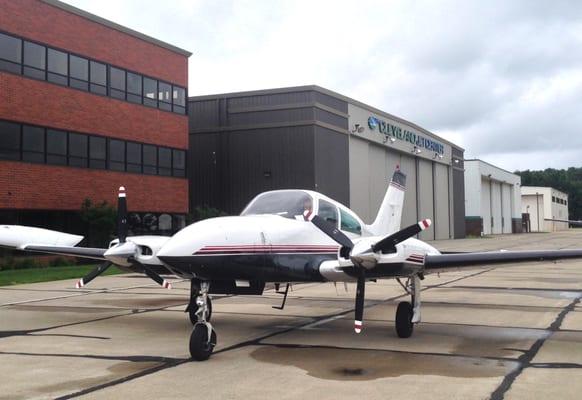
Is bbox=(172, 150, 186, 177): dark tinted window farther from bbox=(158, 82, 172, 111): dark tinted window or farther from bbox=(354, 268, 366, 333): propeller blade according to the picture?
bbox=(354, 268, 366, 333): propeller blade

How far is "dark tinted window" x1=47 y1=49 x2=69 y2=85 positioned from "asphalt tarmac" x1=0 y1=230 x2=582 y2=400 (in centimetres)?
1467

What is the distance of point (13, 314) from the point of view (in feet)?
44.3

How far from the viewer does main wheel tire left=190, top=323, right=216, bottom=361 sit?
8477 millimetres

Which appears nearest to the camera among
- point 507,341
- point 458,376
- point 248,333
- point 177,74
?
point 458,376

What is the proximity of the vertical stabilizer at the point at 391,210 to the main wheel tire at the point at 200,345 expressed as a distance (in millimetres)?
6129

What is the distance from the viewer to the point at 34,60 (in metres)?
27.7

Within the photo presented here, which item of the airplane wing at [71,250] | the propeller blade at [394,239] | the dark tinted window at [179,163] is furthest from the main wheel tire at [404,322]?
the dark tinted window at [179,163]

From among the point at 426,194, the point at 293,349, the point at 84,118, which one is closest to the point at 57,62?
the point at 84,118

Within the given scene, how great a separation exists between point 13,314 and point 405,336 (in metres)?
8.63

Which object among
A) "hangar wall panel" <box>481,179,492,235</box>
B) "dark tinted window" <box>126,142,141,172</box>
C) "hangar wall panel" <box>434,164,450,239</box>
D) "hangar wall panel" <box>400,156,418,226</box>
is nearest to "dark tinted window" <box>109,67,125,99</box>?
"dark tinted window" <box>126,142,141,172</box>

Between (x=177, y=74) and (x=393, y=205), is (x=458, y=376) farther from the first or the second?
(x=177, y=74)

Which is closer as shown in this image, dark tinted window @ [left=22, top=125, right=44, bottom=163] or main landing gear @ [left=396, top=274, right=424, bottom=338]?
main landing gear @ [left=396, top=274, right=424, bottom=338]

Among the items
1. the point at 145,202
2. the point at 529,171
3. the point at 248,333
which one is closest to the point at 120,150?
the point at 145,202

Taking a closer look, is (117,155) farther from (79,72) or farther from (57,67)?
(57,67)
